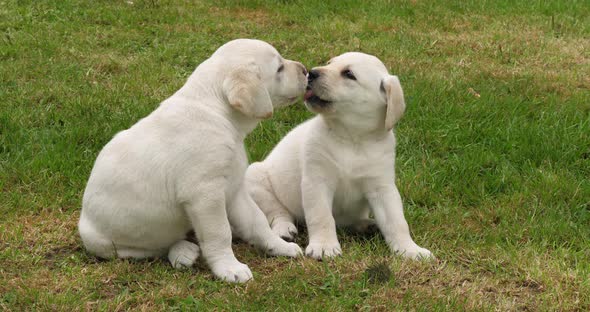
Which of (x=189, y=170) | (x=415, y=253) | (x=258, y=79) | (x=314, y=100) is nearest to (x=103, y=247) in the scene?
(x=189, y=170)

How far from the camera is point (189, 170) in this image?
387 cm

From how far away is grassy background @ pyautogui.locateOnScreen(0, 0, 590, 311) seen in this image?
12.7 feet

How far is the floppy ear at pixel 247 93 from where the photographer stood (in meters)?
3.95

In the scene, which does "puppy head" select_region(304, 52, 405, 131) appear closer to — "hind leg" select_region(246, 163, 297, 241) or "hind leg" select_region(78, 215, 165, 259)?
"hind leg" select_region(246, 163, 297, 241)

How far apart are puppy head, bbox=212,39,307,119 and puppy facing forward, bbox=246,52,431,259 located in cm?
18

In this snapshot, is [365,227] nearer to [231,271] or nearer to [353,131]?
[353,131]

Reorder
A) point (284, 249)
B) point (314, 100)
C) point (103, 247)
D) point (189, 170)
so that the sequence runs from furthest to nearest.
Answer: point (314, 100), point (284, 249), point (103, 247), point (189, 170)

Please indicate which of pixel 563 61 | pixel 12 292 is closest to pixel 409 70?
pixel 563 61

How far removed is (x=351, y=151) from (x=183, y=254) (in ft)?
3.64

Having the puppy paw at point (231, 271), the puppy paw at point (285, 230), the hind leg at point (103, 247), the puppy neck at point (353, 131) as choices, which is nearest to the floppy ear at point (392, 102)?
the puppy neck at point (353, 131)

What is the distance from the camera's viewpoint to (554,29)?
9344 mm

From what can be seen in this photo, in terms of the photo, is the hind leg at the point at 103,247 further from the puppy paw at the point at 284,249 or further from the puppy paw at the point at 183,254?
the puppy paw at the point at 284,249

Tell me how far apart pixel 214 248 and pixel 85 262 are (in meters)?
0.77

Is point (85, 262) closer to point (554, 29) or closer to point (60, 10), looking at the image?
point (60, 10)
